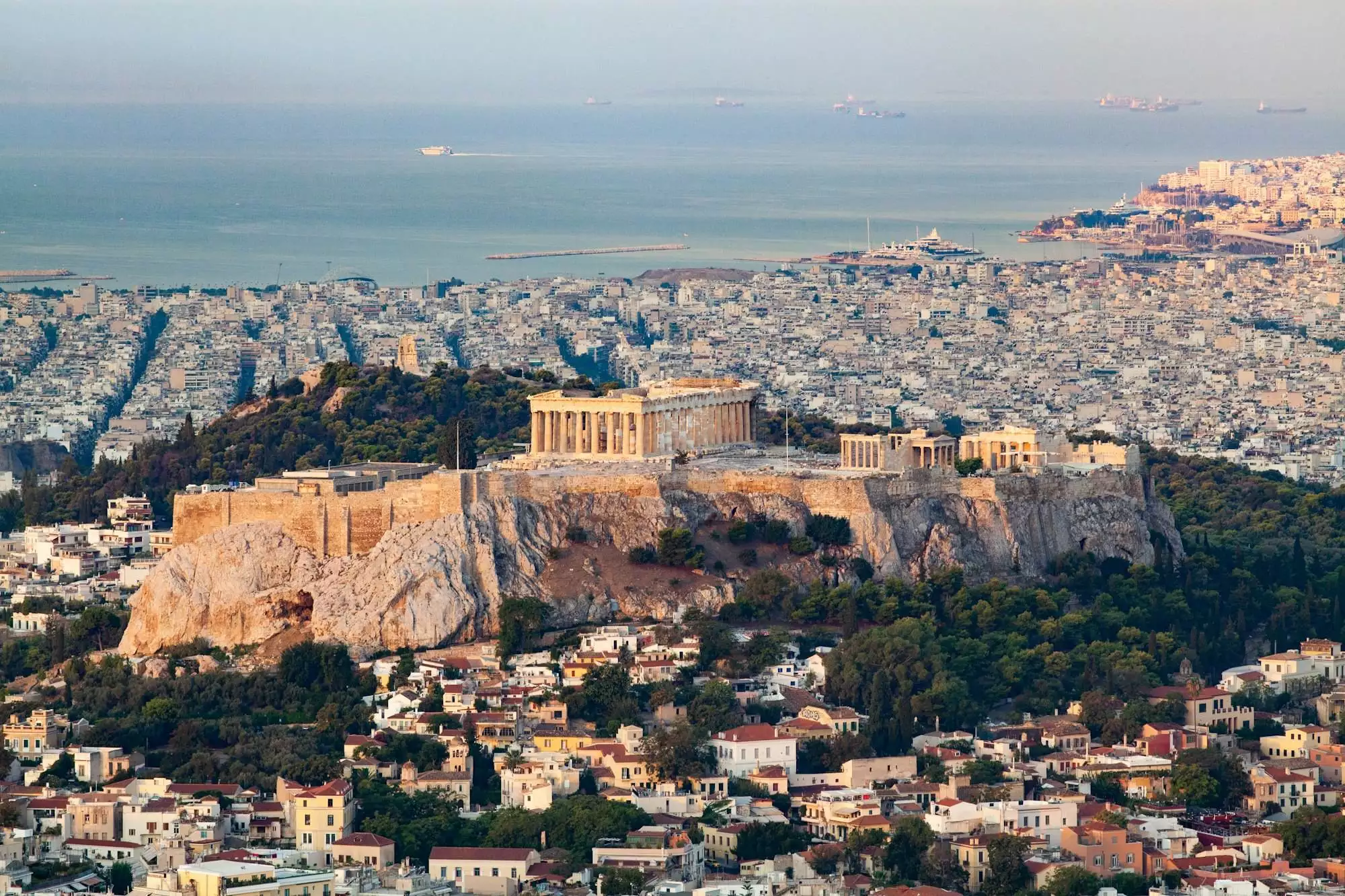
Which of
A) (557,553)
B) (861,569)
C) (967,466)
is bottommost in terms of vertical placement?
(861,569)

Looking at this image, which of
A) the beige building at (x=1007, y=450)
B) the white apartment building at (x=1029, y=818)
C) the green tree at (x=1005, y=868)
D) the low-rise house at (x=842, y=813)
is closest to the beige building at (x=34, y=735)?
the low-rise house at (x=842, y=813)

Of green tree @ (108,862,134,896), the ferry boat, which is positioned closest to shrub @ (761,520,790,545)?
green tree @ (108,862,134,896)

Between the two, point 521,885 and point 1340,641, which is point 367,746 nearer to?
point 521,885

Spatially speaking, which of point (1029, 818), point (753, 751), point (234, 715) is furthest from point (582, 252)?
point (1029, 818)

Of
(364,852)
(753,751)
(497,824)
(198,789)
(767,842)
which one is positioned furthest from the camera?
(753,751)

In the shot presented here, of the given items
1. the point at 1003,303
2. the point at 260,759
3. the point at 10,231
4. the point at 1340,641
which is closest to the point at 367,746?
the point at 260,759

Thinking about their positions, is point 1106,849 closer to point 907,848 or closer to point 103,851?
point 907,848

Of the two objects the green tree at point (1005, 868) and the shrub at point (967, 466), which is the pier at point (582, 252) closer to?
the shrub at point (967, 466)
